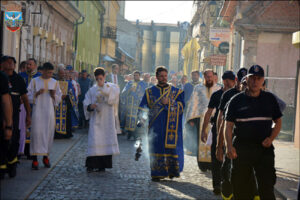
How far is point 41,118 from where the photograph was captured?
31.1 ft

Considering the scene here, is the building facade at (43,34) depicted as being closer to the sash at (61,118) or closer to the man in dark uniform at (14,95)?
the sash at (61,118)

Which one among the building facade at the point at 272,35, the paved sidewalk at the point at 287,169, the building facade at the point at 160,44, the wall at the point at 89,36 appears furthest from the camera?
the building facade at the point at 160,44

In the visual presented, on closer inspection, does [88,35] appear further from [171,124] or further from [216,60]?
[171,124]

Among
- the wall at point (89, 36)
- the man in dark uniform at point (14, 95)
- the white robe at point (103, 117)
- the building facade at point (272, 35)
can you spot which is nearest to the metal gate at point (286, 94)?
the building facade at point (272, 35)

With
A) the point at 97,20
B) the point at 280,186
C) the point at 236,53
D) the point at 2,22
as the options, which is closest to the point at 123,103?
the point at 2,22

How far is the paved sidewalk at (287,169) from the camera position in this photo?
799 cm

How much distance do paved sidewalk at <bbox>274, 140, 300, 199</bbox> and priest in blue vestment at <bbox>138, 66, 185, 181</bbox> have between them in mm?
1658

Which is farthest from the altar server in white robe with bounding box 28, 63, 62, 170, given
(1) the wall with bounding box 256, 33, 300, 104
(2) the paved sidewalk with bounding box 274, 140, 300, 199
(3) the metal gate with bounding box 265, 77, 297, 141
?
(1) the wall with bounding box 256, 33, 300, 104

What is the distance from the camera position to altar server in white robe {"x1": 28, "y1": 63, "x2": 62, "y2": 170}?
30.8 feet

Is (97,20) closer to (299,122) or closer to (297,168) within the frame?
(299,122)

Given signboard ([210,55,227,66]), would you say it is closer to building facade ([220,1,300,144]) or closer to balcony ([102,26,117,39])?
building facade ([220,1,300,144])

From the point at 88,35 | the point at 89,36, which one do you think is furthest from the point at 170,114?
the point at 89,36

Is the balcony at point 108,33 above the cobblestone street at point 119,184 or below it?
above

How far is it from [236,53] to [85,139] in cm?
1332
